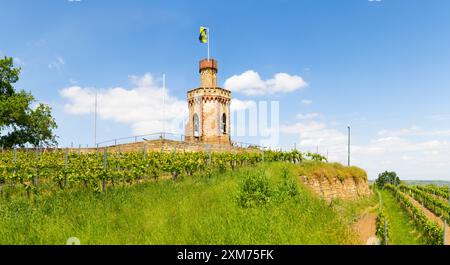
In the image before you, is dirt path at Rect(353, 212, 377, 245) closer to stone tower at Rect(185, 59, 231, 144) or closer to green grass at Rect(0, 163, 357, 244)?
green grass at Rect(0, 163, 357, 244)

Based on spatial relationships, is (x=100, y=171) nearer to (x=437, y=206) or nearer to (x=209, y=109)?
(x=209, y=109)

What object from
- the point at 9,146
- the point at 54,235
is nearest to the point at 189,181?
the point at 54,235

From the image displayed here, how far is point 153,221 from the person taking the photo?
991cm

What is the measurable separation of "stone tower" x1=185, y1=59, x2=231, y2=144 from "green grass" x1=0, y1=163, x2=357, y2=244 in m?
25.3

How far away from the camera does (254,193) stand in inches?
463

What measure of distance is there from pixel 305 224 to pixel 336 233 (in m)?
0.92

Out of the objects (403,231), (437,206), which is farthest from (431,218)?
(403,231)

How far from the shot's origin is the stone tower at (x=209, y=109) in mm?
39031

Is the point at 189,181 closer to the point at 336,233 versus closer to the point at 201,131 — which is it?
the point at 336,233

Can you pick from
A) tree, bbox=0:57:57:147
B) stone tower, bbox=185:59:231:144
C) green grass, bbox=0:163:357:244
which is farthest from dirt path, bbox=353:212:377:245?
tree, bbox=0:57:57:147

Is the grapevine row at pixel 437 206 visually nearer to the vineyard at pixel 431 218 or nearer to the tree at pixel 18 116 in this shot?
the vineyard at pixel 431 218

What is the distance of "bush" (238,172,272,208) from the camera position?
11503 millimetres

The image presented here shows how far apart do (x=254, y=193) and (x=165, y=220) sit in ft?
10.8

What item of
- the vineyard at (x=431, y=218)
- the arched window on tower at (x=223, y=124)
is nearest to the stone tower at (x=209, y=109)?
the arched window on tower at (x=223, y=124)
